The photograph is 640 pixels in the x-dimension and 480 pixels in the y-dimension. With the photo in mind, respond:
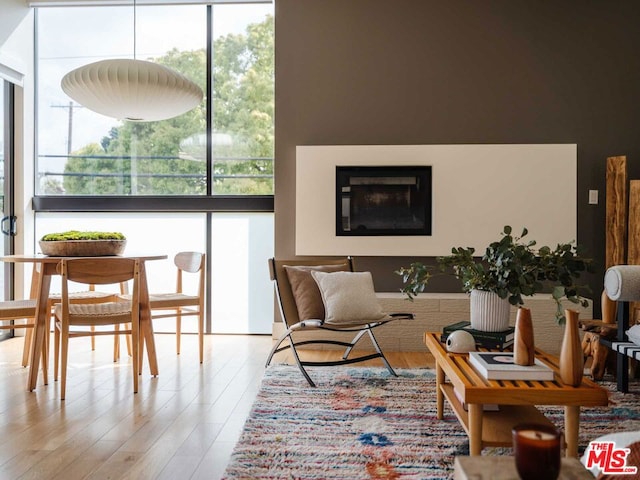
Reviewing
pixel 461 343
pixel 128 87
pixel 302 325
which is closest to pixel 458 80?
pixel 302 325

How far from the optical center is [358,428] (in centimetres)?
278

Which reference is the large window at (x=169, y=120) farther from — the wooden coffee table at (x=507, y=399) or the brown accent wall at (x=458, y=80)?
the wooden coffee table at (x=507, y=399)

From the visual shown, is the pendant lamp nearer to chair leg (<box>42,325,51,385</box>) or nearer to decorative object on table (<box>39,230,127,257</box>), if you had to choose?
decorative object on table (<box>39,230,127,257</box>)

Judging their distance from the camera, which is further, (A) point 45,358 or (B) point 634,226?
(B) point 634,226

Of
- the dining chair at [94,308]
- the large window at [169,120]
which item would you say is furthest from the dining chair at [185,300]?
the large window at [169,120]

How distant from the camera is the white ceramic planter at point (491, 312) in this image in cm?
279

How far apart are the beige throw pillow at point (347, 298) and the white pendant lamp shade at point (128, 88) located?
1.51 meters

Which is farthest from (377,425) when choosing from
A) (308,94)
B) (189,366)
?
(308,94)

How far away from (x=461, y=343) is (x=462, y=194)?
103 inches

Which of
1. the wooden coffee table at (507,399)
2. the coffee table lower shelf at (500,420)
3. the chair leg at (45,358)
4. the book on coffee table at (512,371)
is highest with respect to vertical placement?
the book on coffee table at (512,371)

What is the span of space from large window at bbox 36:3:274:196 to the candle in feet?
14.9

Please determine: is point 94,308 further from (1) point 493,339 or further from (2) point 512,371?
(2) point 512,371

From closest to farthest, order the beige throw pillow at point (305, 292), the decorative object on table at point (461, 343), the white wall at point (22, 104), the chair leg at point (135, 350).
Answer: the decorative object on table at point (461, 343) → the chair leg at point (135, 350) → the beige throw pillow at point (305, 292) → the white wall at point (22, 104)

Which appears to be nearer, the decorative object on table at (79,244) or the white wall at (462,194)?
the decorative object on table at (79,244)
